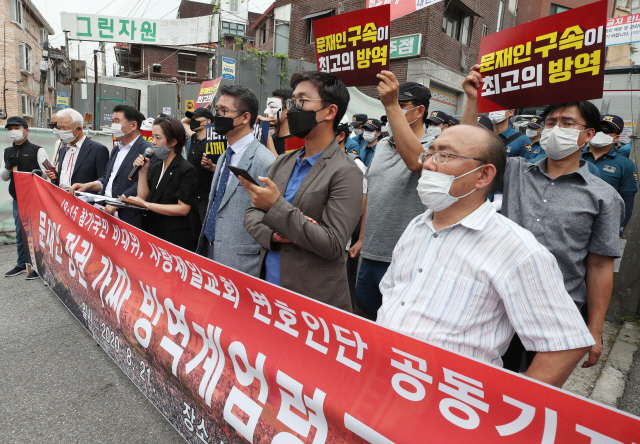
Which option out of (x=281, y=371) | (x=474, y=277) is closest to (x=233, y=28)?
(x=281, y=371)

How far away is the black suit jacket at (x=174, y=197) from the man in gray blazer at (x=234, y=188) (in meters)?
0.59

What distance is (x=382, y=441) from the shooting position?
1323mm

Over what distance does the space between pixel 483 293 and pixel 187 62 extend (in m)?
37.2

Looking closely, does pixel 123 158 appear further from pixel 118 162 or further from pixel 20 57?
pixel 20 57

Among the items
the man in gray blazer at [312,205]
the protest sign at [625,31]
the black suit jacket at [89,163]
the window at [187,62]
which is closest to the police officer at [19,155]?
the black suit jacket at [89,163]

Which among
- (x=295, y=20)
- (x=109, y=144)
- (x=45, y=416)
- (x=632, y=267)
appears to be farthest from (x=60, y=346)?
(x=295, y=20)

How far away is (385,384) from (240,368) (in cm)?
79

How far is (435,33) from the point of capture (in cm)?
1538

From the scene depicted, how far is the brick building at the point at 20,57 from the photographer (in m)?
24.7

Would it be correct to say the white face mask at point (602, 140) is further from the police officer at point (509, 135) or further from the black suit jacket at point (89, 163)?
the black suit jacket at point (89, 163)

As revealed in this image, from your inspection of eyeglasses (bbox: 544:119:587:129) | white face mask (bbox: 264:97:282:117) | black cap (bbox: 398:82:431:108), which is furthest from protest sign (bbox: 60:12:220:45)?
eyeglasses (bbox: 544:119:587:129)

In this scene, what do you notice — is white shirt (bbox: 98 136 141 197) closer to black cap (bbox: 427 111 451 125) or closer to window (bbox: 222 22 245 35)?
black cap (bbox: 427 111 451 125)

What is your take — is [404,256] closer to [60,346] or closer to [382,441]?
[382,441]

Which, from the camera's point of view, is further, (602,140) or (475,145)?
(602,140)
